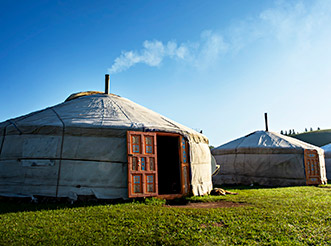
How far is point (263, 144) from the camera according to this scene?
10344mm

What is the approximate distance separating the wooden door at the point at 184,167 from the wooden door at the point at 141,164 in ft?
2.30

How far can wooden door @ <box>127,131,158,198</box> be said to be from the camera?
5.34 m

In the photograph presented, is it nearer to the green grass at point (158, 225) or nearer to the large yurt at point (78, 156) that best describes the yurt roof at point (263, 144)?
the large yurt at point (78, 156)

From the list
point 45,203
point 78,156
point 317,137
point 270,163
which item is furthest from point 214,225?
point 317,137

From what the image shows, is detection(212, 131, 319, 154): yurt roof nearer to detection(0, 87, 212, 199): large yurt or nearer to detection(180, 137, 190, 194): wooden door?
detection(180, 137, 190, 194): wooden door

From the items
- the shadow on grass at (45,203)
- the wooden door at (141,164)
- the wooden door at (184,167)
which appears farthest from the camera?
the wooden door at (184,167)

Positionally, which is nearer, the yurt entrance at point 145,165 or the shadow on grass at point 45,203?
the shadow on grass at point 45,203

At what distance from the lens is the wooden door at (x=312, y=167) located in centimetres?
984

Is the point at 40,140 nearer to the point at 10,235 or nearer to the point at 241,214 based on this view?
the point at 10,235

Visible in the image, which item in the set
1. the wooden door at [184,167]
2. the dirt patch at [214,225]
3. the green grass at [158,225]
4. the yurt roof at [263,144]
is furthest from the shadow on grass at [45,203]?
the yurt roof at [263,144]

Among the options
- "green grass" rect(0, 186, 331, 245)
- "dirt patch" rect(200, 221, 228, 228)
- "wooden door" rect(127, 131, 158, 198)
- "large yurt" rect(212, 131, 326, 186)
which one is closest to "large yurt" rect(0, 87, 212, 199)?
"wooden door" rect(127, 131, 158, 198)

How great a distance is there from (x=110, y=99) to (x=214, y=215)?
4127mm

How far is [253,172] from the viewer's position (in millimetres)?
10242

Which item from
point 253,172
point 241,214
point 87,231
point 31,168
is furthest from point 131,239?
point 253,172
